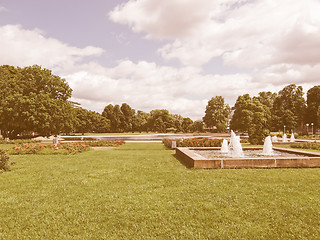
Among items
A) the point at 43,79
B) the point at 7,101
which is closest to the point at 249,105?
the point at 43,79

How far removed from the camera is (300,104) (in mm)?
56531

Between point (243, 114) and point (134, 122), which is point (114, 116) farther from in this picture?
point (243, 114)

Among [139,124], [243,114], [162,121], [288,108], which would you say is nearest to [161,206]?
[243,114]

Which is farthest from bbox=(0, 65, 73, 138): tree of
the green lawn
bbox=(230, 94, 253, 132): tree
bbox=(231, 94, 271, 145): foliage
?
bbox=(230, 94, 253, 132): tree

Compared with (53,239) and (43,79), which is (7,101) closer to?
(43,79)

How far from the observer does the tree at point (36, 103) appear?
24219mm

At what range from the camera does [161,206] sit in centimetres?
503

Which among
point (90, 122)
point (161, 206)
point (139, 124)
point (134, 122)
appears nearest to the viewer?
point (161, 206)

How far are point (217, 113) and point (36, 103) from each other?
2191 inches

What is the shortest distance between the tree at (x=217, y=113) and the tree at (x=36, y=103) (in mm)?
50285

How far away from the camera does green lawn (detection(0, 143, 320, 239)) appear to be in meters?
3.92

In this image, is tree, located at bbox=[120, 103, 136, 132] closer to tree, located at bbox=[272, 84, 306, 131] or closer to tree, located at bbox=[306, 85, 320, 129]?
tree, located at bbox=[272, 84, 306, 131]

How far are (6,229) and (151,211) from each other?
2.78 meters

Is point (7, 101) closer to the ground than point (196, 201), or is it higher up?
higher up
